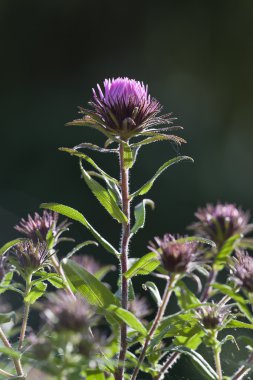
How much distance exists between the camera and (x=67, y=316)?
384 mm

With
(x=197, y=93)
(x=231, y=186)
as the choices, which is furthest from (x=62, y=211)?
(x=197, y=93)

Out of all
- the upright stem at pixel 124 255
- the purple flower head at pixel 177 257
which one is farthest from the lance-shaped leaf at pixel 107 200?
the purple flower head at pixel 177 257

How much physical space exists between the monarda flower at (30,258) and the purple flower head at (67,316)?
0.48ft

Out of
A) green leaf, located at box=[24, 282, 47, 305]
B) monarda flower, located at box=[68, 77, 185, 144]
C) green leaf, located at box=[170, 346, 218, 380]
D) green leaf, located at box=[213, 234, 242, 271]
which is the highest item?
monarda flower, located at box=[68, 77, 185, 144]

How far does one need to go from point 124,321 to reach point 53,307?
98 millimetres

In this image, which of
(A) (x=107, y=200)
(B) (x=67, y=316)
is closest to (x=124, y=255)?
(A) (x=107, y=200)

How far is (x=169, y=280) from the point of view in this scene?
0.47 m

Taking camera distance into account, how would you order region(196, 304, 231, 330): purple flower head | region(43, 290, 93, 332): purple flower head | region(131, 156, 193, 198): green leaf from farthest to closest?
region(131, 156, 193, 198): green leaf, region(196, 304, 231, 330): purple flower head, region(43, 290, 93, 332): purple flower head

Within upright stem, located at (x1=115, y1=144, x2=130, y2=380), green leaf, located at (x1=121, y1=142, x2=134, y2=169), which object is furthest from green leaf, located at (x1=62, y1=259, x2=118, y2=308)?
green leaf, located at (x1=121, y1=142, x2=134, y2=169)

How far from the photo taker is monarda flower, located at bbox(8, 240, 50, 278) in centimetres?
55

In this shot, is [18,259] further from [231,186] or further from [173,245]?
[231,186]

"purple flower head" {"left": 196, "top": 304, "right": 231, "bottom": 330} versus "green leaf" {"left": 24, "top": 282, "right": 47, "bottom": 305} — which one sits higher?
"purple flower head" {"left": 196, "top": 304, "right": 231, "bottom": 330}

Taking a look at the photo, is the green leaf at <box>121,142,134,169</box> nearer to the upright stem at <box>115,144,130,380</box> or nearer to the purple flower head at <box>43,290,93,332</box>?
the upright stem at <box>115,144,130,380</box>

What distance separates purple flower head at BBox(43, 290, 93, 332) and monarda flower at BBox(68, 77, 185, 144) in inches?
8.8
